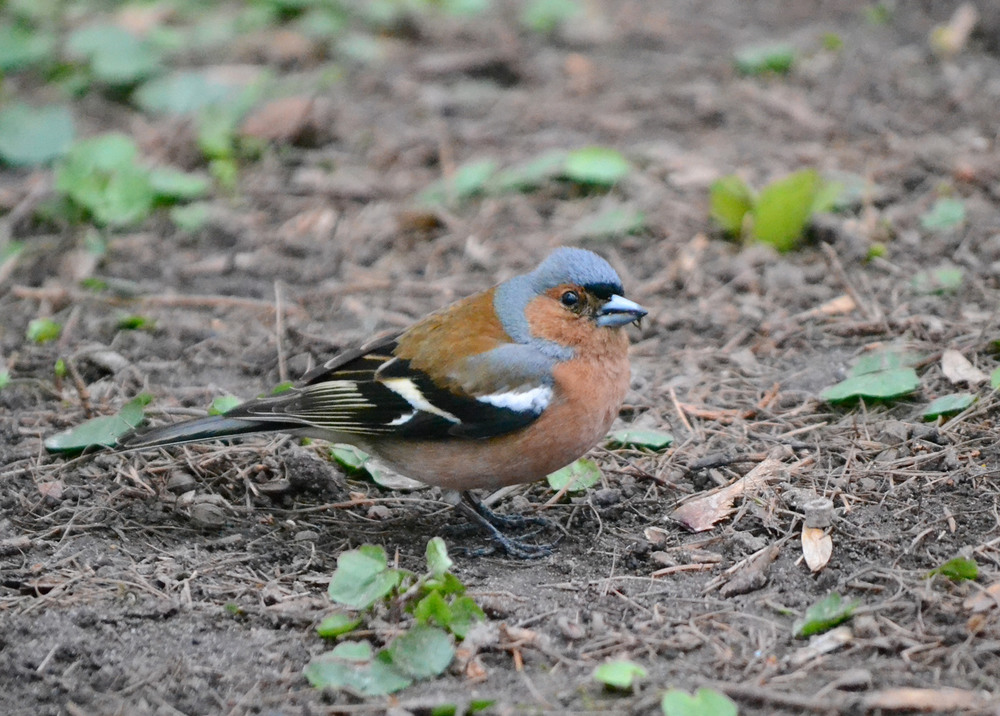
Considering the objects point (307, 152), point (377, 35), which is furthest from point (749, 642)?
point (377, 35)

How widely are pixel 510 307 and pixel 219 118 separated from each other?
155 inches

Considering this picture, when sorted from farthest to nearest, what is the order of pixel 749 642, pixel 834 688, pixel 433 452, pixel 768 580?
pixel 433 452 < pixel 768 580 < pixel 749 642 < pixel 834 688

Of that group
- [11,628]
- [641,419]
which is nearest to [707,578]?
[641,419]

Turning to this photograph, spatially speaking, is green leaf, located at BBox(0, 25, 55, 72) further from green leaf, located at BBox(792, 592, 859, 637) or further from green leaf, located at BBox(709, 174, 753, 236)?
green leaf, located at BBox(792, 592, 859, 637)

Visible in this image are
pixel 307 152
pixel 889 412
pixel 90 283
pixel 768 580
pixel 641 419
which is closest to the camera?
pixel 768 580

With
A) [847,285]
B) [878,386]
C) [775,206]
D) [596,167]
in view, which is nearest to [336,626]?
[878,386]

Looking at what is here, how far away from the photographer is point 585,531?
165 inches

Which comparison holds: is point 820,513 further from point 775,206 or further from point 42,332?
point 42,332

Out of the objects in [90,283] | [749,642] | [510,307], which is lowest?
[90,283]

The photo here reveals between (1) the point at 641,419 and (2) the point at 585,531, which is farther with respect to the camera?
(1) the point at 641,419

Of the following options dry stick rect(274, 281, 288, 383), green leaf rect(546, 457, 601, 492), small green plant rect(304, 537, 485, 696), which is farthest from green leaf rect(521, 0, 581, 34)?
small green plant rect(304, 537, 485, 696)

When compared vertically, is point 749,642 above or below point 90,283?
above

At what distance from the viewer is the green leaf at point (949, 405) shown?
4.16m

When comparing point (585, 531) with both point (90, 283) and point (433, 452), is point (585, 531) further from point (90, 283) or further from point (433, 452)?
point (90, 283)
